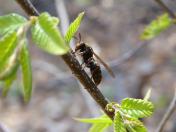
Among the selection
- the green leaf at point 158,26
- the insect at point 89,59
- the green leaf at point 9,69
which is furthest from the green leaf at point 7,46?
the green leaf at point 158,26

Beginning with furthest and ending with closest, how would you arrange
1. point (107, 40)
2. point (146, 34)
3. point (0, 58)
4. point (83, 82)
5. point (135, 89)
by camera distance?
point (107, 40), point (135, 89), point (146, 34), point (83, 82), point (0, 58)

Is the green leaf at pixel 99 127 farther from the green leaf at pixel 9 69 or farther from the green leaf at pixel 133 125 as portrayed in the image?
the green leaf at pixel 9 69

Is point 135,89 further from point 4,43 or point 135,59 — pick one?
point 4,43

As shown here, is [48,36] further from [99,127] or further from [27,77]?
[99,127]

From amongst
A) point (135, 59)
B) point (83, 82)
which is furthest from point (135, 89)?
point (83, 82)

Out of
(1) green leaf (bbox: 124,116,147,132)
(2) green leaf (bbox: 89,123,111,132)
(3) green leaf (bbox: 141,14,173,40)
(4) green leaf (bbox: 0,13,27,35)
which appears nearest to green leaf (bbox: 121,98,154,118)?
(1) green leaf (bbox: 124,116,147,132)
